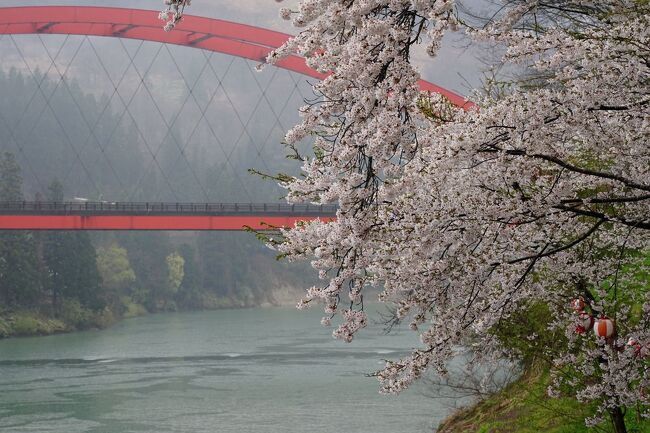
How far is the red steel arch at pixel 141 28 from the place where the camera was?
108 ft

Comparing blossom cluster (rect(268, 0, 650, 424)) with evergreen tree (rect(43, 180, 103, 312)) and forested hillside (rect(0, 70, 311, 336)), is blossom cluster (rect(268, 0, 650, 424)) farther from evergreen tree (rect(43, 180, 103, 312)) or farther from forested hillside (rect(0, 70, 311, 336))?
evergreen tree (rect(43, 180, 103, 312))

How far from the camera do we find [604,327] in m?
6.33

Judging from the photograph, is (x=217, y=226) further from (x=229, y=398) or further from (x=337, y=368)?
(x=229, y=398)

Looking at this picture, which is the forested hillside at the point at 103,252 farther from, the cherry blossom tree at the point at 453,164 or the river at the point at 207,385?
the cherry blossom tree at the point at 453,164

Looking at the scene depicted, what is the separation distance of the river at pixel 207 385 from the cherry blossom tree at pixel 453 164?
9778 millimetres

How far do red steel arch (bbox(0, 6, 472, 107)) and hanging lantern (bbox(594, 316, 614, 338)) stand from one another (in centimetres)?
2672

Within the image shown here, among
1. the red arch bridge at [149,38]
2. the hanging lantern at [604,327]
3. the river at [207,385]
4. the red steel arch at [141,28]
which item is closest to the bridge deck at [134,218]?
the red arch bridge at [149,38]

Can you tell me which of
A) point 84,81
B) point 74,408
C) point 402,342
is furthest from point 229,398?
point 84,81

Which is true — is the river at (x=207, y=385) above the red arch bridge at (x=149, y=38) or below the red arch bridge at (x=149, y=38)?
below

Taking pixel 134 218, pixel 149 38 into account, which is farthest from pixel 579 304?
pixel 149 38

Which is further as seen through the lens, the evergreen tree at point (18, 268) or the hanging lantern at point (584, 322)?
the evergreen tree at point (18, 268)

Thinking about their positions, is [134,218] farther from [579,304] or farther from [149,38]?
[579,304]

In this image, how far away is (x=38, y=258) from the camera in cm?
4244

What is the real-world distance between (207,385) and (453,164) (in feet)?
62.4
